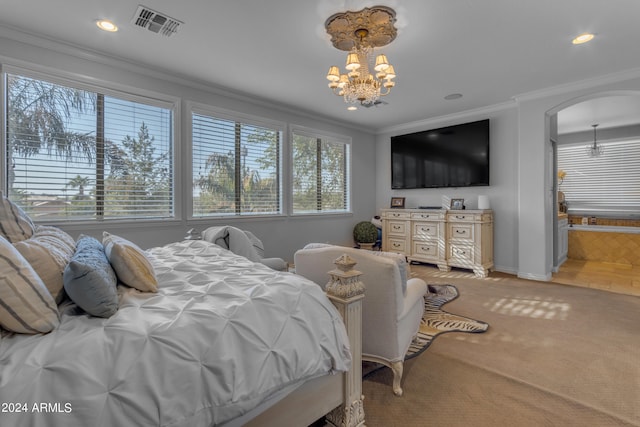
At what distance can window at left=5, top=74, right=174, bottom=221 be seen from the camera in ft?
9.48

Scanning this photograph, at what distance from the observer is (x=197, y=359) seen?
3.12 ft

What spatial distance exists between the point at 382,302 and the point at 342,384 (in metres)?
0.51

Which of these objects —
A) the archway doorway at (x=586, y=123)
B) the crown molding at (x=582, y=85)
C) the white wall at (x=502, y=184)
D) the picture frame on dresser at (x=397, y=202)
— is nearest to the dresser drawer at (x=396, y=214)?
the picture frame on dresser at (x=397, y=202)

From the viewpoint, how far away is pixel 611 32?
2.79 metres

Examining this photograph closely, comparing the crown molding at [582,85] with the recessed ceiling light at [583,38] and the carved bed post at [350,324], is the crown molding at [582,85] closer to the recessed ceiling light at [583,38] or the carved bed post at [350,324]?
the recessed ceiling light at [583,38]

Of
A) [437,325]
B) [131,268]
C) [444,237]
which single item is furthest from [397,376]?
[444,237]

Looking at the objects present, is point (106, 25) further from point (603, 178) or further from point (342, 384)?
point (603, 178)

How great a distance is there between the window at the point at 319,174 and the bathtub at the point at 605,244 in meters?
4.43

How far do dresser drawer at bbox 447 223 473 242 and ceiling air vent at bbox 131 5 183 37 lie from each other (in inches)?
178

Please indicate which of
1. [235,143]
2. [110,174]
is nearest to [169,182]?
[110,174]

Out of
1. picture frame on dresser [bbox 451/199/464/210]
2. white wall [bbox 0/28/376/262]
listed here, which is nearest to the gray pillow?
white wall [bbox 0/28/376/262]

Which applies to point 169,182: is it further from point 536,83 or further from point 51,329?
point 536,83

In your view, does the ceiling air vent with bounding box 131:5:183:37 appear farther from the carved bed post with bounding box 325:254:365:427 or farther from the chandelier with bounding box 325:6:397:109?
the carved bed post with bounding box 325:254:365:427

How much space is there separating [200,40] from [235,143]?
5.46 feet
